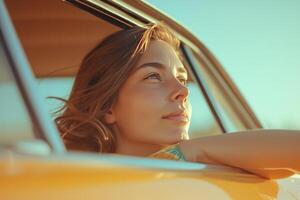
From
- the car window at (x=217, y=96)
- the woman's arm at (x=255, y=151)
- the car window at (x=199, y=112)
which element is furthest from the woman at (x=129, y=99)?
the car window at (x=217, y=96)

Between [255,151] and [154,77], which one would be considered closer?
[255,151]

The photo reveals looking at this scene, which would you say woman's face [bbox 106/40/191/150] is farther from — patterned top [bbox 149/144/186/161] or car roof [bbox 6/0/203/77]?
patterned top [bbox 149/144/186/161]

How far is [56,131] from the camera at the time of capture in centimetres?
143

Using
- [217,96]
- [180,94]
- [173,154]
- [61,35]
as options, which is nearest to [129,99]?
[180,94]

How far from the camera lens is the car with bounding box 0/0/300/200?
4.06 ft

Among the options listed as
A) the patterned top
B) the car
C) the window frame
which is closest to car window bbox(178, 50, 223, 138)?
the car

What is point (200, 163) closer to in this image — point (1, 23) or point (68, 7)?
point (1, 23)

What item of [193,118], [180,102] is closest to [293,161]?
[180,102]

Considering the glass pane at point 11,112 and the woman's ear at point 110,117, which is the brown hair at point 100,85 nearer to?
the woman's ear at point 110,117

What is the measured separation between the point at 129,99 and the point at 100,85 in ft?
0.73

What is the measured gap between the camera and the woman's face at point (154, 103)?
257 centimetres

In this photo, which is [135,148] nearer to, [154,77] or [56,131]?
[154,77]

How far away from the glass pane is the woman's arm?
0.81 metres

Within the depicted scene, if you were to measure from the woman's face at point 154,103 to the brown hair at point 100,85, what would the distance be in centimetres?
4
